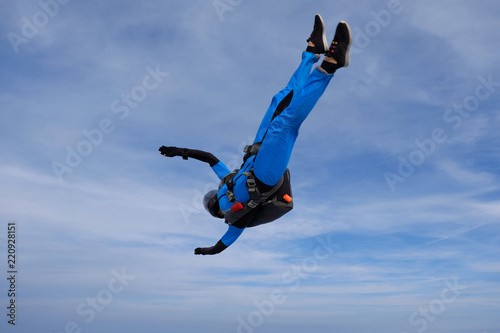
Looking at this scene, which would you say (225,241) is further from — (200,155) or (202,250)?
(200,155)

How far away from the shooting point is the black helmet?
7586 mm

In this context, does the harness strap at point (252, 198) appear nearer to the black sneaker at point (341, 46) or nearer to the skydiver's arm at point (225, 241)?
the skydiver's arm at point (225, 241)

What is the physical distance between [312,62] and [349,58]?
2.06 ft

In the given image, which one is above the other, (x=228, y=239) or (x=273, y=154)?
(x=273, y=154)

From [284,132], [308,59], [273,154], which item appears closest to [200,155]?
[273,154]

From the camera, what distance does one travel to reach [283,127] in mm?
5688

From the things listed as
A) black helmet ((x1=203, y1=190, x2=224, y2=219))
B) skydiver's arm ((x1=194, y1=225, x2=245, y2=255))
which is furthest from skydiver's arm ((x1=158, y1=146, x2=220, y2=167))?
skydiver's arm ((x1=194, y1=225, x2=245, y2=255))

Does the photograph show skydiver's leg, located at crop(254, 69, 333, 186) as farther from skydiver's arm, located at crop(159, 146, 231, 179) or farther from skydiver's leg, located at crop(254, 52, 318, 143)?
skydiver's arm, located at crop(159, 146, 231, 179)

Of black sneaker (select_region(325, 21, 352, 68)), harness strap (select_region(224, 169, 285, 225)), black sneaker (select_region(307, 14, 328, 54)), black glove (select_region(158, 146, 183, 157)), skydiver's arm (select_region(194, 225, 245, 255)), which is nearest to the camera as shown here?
black sneaker (select_region(325, 21, 352, 68))

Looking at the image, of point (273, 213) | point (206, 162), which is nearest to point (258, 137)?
point (273, 213)

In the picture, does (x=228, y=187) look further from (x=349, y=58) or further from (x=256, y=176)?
(x=349, y=58)

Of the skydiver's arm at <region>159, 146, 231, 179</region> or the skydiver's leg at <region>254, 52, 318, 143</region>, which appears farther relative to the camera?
the skydiver's arm at <region>159, 146, 231, 179</region>

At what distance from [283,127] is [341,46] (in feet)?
4.09

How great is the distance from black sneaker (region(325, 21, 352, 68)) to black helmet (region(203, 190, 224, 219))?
3.44 metres
